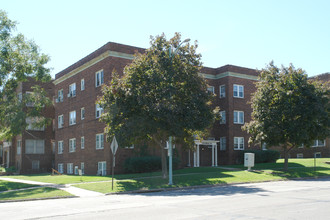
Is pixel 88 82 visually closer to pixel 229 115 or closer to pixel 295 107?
pixel 229 115

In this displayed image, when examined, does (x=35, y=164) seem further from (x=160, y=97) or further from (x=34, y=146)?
(x=160, y=97)

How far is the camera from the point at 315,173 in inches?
1043

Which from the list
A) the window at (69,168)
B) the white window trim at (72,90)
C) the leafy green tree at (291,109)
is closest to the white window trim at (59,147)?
the window at (69,168)

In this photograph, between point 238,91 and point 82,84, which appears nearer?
point 82,84

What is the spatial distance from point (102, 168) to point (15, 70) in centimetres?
1240

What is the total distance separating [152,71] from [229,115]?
697 inches

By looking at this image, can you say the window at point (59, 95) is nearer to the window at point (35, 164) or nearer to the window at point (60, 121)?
the window at point (60, 121)

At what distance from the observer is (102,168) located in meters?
32.2

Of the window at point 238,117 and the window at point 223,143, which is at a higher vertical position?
the window at point 238,117

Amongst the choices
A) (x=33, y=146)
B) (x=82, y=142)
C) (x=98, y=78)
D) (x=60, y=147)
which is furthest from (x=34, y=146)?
(x=98, y=78)

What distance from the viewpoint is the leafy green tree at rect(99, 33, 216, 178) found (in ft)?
71.1

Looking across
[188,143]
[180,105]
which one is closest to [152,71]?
[180,105]

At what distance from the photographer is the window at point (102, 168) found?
31.7 m

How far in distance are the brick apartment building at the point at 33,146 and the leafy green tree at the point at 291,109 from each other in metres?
27.5
